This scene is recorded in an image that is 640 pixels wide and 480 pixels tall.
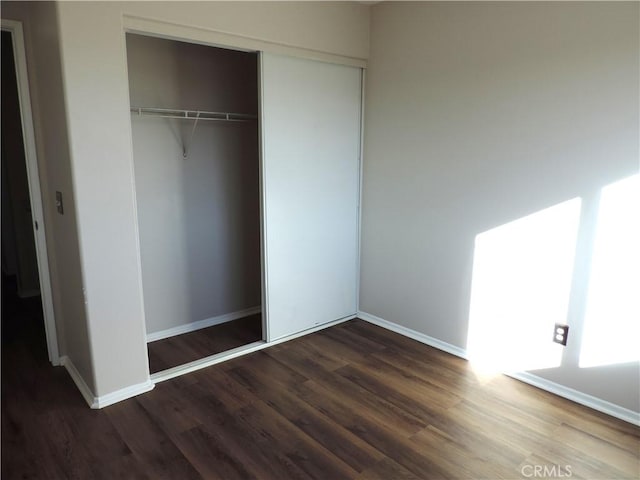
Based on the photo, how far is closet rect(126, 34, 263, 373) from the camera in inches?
125

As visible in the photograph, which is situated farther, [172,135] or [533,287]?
[172,135]

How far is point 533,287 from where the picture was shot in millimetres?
2740

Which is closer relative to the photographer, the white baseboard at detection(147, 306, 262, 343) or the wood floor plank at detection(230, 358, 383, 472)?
the wood floor plank at detection(230, 358, 383, 472)

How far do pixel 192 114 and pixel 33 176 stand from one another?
1.14 m

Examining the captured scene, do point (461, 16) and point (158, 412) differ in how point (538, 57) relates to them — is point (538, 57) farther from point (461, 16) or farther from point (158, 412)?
point (158, 412)

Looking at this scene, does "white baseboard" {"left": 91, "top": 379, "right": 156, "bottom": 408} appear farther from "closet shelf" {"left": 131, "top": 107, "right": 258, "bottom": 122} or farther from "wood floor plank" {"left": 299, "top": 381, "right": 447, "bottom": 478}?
"closet shelf" {"left": 131, "top": 107, "right": 258, "bottom": 122}

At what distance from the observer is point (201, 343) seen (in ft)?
11.1

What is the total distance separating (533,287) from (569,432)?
0.82 meters

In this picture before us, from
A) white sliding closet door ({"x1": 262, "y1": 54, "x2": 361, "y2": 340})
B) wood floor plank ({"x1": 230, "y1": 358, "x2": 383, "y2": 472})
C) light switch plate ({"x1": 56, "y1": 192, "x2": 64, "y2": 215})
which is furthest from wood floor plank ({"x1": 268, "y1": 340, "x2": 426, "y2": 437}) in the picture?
light switch plate ({"x1": 56, "y1": 192, "x2": 64, "y2": 215})

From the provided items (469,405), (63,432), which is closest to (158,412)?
(63,432)

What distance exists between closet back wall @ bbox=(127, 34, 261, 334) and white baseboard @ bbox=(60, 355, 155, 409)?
0.72m

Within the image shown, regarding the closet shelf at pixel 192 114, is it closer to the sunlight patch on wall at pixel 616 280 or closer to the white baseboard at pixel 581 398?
the sunlight patch on wall at pixel 616 280

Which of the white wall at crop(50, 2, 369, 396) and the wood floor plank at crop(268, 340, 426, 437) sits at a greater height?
the white wall at crop(50, 2, 369, 396)

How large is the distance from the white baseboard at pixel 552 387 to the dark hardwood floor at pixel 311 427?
0.05 meters
